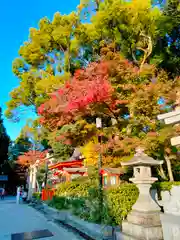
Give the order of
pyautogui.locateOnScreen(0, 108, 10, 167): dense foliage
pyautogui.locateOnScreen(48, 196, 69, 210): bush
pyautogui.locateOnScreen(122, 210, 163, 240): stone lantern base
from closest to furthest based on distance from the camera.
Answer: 1. pyautogui.locateOnScreen(122, 210, 163, 240): stone lantern base
2. pyautogui.locateOnScreen(48, 196, 69, 210): bush
3. pyautogui.locateOnScreen(0, 108, 10, 167): dense foliage

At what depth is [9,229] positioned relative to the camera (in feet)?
20.6

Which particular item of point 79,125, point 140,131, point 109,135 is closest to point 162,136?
point 140,131

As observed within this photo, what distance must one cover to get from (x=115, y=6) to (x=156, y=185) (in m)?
10.6

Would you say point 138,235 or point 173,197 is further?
point 138,235

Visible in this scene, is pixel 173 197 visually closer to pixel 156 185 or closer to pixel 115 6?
pixel 156 185

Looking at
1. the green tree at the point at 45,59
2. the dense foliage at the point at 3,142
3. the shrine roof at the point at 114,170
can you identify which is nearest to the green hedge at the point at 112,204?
the shrine roof at the point at 114,170

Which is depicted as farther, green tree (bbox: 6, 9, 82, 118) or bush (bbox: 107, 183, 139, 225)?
green tree (bbox: 6, 9, 82, 118)

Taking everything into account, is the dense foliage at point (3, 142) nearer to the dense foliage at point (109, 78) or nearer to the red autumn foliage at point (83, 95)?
the dense foliage at point (109, 78)

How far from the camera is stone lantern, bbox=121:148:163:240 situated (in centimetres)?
421

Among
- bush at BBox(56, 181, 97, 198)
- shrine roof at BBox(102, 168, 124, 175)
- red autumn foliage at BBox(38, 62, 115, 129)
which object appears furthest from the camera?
bush at BBox(56, 181, 97, 198)

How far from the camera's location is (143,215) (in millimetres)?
4461

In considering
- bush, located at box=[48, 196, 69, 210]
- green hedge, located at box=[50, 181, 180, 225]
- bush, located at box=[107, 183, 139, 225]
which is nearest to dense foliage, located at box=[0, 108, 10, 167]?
bush, located at box=[48, 196, 69, 210]

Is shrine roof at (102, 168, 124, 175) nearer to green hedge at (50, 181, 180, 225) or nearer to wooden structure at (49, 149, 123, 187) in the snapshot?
wooden structure at (49, 149, 123, 187)

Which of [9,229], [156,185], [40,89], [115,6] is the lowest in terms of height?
[9,229]
